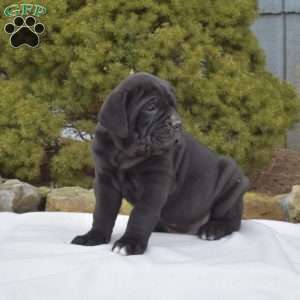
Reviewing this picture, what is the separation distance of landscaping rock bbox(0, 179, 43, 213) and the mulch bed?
184 centimetres

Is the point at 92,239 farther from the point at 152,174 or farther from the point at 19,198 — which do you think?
the point at 19,198

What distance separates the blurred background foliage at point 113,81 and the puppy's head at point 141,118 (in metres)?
2.23

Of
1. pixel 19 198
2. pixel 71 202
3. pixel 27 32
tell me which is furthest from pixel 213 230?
pixel 27 32

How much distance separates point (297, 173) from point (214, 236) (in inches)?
120

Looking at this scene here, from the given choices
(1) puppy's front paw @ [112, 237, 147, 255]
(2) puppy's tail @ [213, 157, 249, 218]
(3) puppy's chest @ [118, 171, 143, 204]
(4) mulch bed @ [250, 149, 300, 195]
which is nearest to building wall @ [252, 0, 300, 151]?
(4) mulch bed @ [250, 149, 300, 195]

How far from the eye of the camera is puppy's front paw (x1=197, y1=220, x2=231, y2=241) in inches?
112

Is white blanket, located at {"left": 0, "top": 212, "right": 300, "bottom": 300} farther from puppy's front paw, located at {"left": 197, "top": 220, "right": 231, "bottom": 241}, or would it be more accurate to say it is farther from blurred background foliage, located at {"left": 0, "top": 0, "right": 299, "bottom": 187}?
blurred background foliage, located at {"left": 0, "top": 0, "right": 299, "bottom": 187}

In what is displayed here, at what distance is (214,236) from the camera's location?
2.84 metres

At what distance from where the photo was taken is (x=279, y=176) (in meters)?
5.63

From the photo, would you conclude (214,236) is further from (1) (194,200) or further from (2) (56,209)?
(2) (56,209)

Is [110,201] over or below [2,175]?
over

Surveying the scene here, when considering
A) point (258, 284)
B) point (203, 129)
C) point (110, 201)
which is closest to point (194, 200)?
point (110, 201)

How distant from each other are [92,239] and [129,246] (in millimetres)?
225

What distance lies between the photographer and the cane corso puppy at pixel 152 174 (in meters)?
2.43
